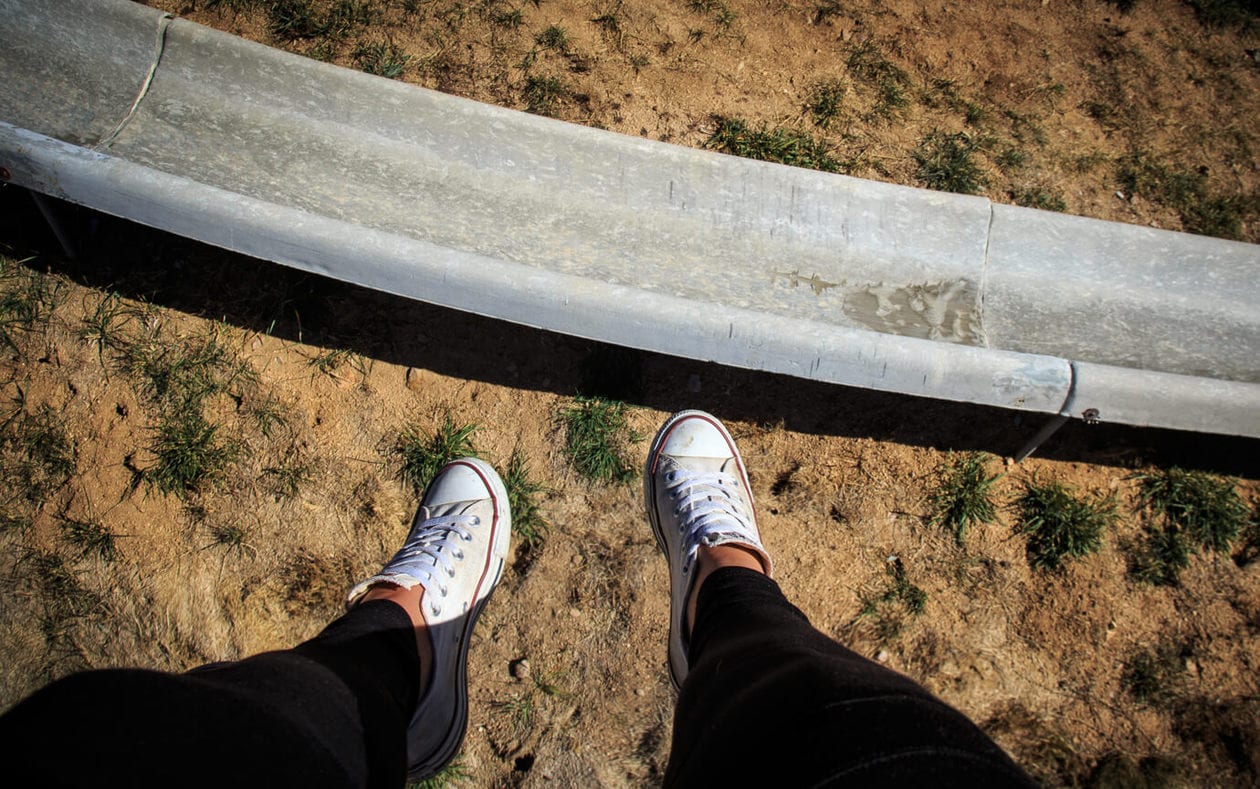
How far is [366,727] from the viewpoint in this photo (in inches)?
64.2

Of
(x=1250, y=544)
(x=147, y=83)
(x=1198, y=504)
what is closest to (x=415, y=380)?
(x=147, y=83)

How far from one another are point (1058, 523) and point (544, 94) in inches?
105

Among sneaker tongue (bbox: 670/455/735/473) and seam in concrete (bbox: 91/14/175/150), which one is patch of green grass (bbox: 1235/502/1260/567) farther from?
seam in concrete (bbox: 91/14/175/150)

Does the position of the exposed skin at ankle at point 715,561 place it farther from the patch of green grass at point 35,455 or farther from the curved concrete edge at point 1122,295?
the patch of green grass at point 35,455

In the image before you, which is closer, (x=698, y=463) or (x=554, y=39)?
(x=698, y=463)

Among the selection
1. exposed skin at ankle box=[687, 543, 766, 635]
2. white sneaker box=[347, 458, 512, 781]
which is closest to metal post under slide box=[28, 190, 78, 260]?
white sneaker box=[347, 458, 512, 781]

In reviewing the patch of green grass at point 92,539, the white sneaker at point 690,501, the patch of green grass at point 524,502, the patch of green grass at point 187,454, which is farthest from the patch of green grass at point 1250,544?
the patch of green grass at point 92,539

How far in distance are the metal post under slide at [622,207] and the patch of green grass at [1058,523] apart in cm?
53

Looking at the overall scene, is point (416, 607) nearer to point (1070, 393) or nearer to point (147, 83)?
point (1070, 393)

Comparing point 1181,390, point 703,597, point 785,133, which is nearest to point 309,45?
point 785,133

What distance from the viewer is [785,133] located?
10.3ft

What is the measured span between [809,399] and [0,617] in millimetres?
3068

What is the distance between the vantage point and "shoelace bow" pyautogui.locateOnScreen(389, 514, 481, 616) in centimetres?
236

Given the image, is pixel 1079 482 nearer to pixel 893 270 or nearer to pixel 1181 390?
pixel 1181 390
